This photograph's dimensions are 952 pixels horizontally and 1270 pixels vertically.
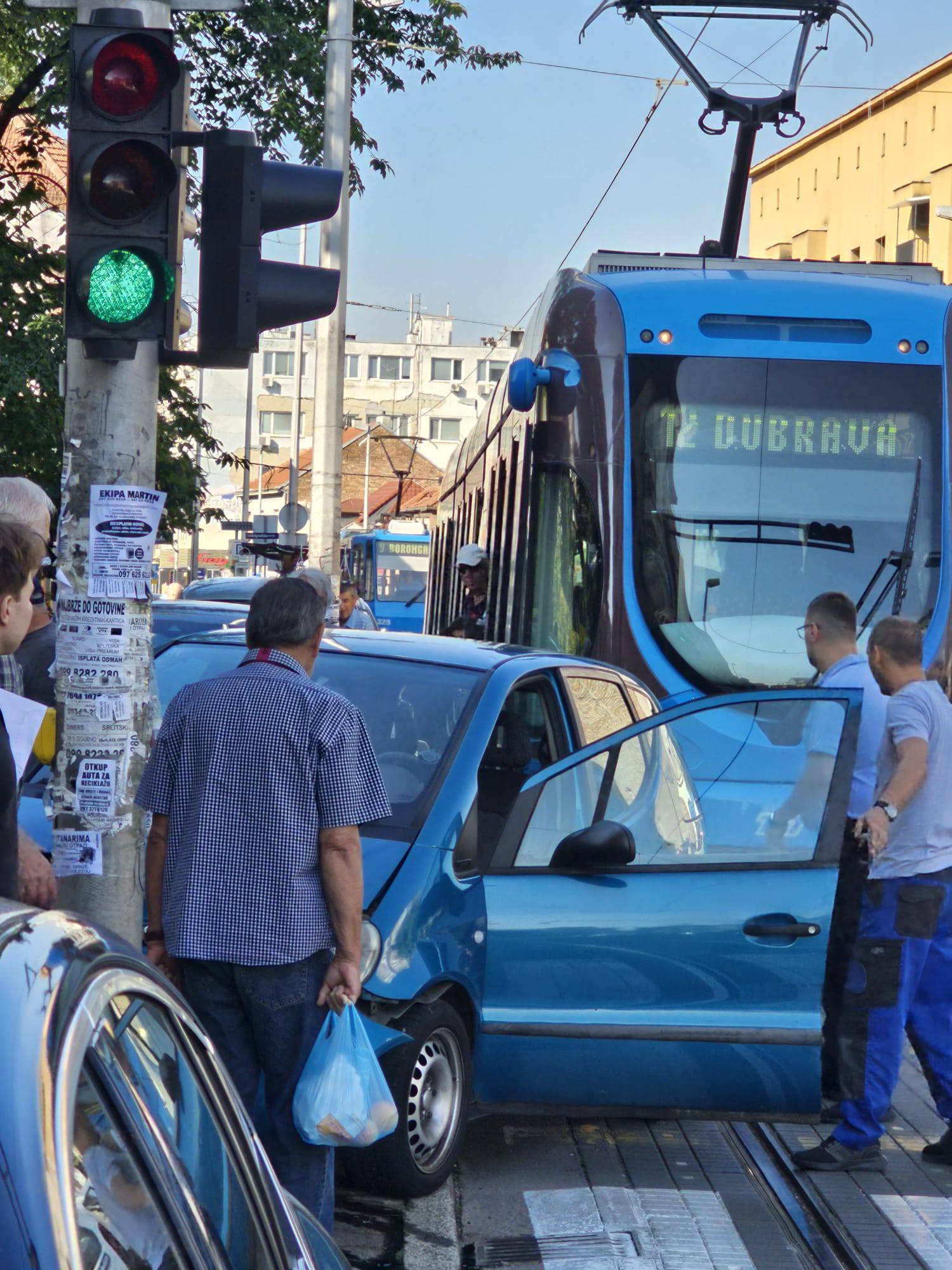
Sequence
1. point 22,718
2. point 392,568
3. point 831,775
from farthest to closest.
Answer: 1. point 392,568
2. point 831,775
3. point 22,718

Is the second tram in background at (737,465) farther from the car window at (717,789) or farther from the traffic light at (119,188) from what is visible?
the traffic light at (119,188)

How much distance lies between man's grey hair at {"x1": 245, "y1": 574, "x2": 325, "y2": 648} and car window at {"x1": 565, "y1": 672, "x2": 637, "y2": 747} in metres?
2.29

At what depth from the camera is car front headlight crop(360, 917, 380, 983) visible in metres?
4.85

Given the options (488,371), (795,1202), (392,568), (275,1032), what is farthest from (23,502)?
(488,371)

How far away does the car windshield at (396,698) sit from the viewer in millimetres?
5551

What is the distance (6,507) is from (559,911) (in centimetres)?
206

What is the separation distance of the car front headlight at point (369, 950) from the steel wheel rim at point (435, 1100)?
0.32 m

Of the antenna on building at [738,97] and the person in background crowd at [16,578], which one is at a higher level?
the antenna on building at [738,97]

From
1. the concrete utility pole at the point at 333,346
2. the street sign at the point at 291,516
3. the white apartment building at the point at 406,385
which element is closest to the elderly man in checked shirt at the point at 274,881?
the concrete utility pole at the point at 333,346

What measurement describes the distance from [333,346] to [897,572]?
7.86m

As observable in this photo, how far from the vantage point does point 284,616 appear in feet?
14.0

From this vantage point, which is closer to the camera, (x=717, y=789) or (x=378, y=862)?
(x=378, y=862)

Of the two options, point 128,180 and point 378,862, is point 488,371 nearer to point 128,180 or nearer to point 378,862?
point 378,862

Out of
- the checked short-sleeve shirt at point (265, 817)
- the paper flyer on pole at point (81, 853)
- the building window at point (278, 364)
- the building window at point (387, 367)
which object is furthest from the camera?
the building window at point (278, 364)
